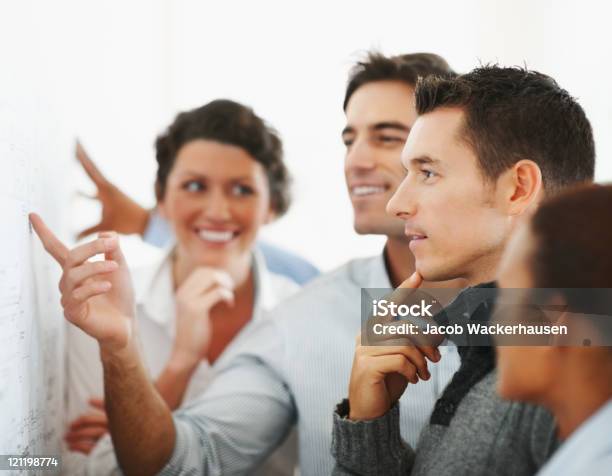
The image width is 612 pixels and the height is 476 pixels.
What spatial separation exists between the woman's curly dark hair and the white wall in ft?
0.87

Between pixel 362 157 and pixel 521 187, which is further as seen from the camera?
pixel 362 157

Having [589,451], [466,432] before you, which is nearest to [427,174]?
[466,432]

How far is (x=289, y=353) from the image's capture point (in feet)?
5.00

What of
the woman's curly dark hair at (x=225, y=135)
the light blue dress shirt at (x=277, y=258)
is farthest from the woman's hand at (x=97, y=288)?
the light blue dress shirt at (x=277, y=258)

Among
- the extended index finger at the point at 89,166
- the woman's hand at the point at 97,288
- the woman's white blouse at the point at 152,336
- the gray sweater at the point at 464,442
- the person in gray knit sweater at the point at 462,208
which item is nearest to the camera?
the gray sweater at the point at 464,442

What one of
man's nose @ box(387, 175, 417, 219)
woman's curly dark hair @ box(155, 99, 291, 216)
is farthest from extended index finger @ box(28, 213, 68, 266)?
woman's curly dark hair @ box(155, 99, 291, 216)

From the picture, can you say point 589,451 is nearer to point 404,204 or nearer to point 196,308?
point 404,204

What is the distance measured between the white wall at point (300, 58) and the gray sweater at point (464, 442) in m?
1.39

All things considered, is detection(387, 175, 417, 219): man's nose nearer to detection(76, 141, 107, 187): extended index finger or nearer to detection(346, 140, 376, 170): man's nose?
detection(346, 140, 376, 170): man's nose

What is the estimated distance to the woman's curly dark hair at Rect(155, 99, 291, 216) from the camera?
202 cm

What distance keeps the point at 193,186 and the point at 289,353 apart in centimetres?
68

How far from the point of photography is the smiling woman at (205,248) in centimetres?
187

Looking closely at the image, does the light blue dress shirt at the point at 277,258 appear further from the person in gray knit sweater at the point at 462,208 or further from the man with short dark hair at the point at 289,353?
the person in gray knit sweater at the point at 462,208

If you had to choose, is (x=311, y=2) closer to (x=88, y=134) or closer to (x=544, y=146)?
(x=88, y=134)
